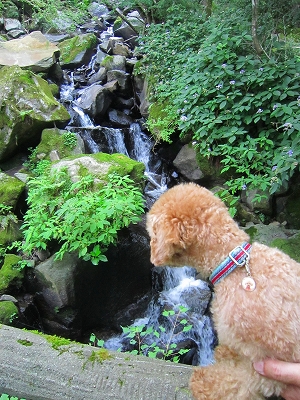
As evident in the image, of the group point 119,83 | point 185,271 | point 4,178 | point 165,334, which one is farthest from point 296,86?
point 119,83

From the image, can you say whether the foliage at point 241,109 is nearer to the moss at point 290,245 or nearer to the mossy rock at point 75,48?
the moss at point 290,245

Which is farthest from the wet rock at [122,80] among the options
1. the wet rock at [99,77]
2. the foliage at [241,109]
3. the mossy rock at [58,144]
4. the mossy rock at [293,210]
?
the mossy rock at [293,210]

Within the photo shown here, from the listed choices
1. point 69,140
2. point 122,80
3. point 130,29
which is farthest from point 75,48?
point 69,140

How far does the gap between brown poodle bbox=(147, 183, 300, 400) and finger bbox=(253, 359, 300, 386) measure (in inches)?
1.3

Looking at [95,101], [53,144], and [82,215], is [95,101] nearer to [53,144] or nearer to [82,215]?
[53,144]

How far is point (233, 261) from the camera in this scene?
1670 millimetres

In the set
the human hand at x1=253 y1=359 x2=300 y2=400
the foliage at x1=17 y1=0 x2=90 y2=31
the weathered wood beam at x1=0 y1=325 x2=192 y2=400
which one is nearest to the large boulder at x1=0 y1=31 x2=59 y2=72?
the foliage at x1=17 y1=0 x2=90 y2=31

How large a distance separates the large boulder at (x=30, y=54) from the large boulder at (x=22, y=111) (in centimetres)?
240

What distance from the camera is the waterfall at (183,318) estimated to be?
421 cm

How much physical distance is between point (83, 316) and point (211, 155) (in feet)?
11.0

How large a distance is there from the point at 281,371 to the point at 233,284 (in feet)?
1.54

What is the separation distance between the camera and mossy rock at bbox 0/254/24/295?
13.6ft

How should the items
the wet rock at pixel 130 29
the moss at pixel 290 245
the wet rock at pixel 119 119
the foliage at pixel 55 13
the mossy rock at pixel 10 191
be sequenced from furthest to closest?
the wet rock at pixel 130 29
the foliage at pixel 55 13
the wet rock at pixel 119 119
the mossy rock at pixel 10 191
the moss at pixel 290 245

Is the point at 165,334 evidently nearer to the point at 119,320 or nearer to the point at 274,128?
the point at 119,320
